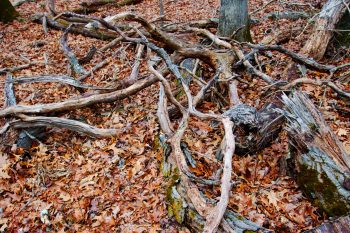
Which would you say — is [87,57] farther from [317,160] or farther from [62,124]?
[317,160]

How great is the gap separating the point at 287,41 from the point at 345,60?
153cm

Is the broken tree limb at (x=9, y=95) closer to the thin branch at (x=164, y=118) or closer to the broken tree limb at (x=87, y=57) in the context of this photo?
the broken tree limb at (x=87, y=57)

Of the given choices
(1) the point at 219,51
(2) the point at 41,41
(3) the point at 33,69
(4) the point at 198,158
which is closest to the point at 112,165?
(4) the point at 198,158

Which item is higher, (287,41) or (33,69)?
(287,41)

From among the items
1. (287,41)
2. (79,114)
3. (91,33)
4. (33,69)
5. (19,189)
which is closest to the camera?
(19,189)

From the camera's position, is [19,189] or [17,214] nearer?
[17,214]

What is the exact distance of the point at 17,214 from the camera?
14.4 feet

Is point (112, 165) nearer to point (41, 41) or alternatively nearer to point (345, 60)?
point (345, 60)

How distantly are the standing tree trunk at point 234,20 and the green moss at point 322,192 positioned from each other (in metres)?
3.84

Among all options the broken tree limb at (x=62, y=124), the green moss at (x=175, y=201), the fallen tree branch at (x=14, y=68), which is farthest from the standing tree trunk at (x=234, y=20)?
the fallen tree branch at (x=14, y=68)

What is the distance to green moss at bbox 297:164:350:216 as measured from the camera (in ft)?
11.0

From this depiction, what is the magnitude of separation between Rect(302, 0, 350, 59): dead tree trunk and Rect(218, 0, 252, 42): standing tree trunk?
134cm

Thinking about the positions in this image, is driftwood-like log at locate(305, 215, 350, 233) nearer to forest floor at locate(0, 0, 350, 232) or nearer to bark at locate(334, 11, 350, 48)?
forest floor at locate(0, 0, 350, 232)

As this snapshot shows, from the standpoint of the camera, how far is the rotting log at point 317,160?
11.2 ft
